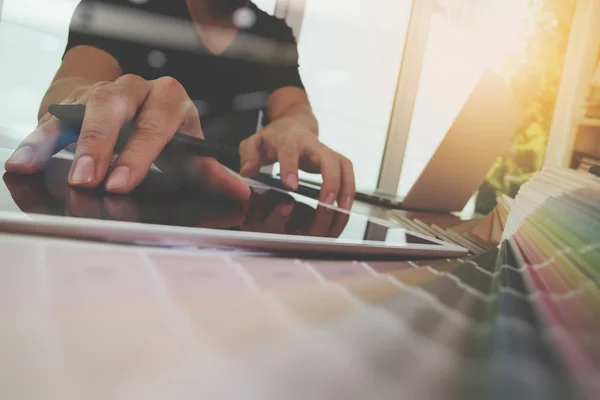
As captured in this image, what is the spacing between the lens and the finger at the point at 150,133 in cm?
32

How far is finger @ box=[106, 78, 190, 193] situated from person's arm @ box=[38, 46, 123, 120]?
0.32m

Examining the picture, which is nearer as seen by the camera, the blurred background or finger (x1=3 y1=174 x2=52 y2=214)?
finger (x1=3 y1=174 x2=52 y2=214)

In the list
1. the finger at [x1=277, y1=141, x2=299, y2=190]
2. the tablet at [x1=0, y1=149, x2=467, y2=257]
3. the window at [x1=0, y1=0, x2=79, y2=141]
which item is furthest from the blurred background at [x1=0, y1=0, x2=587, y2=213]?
the tablet at [x1=0, y1=149, x2=467, y2=257]

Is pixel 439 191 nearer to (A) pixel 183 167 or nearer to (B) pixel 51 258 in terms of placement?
(A) pixel 183 167

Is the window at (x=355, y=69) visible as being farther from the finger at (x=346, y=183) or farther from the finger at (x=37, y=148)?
the finger at (x=37, y=148)

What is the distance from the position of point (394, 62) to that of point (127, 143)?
6.93ft

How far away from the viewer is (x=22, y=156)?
1.09ft

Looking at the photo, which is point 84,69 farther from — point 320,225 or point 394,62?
point 394,62

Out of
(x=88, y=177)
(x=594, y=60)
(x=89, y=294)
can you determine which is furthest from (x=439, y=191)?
(x=594, y=60)

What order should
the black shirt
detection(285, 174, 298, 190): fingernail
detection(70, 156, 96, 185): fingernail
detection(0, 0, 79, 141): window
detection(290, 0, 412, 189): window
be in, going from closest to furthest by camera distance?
detection(70, 156, 96, 185): fingernail → detection(285, 174, 298, 190): fingernail → the black shirt → detection(0, 0, 79, 141): window → detection(290, 0, 412, 189): window

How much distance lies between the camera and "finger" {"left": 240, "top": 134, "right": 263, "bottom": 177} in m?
0.70

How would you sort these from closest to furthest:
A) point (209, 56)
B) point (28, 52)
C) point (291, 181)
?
1. point (291, 181)
2. point (209, 56)
3. point (28, 52)

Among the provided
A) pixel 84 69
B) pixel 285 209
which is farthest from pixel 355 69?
pixel 285 209

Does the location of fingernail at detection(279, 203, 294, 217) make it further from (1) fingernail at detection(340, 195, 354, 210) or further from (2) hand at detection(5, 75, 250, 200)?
(1) fingernail at detection(340, 195, 354, 210)
